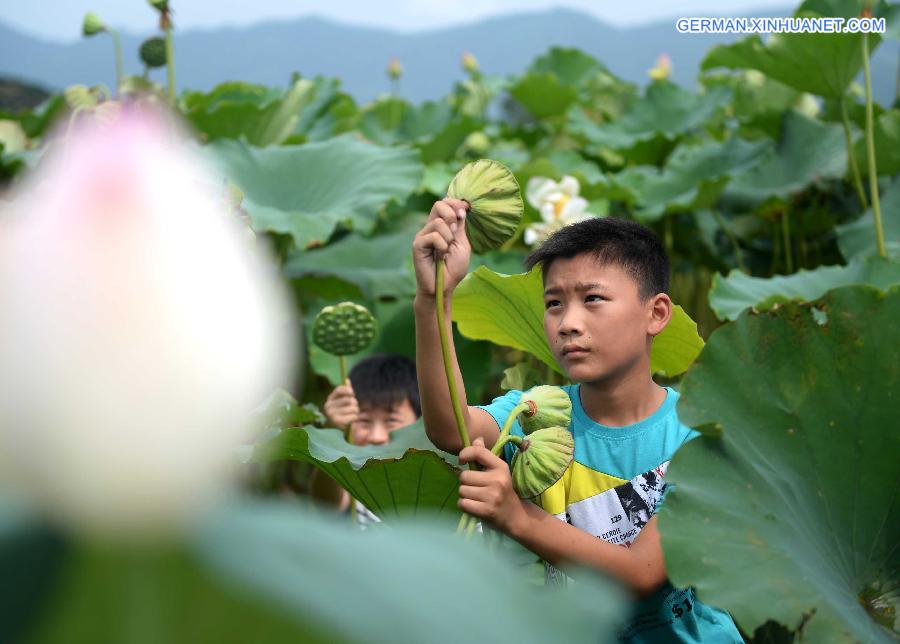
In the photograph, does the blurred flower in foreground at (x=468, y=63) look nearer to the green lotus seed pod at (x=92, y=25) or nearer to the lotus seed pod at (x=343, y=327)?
the green lotus seed pod at (x=92, y=25)

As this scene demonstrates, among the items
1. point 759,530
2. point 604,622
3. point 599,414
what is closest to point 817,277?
point 599,414

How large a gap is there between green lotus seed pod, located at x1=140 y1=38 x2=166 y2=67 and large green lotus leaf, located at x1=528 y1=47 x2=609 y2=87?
8.96 ft

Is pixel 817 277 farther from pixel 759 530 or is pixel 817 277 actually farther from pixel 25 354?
pixel 25 354

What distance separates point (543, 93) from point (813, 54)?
6.42ft

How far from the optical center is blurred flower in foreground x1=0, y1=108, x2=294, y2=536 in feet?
0.68

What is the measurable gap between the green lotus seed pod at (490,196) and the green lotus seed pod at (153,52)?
1.56 m

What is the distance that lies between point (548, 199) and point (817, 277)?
51cm

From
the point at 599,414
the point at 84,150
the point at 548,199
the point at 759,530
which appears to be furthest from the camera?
the point at 548,199

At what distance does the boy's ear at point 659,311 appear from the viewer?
39.5 inches

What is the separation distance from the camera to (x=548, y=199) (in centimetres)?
201

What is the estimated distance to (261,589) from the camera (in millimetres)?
217

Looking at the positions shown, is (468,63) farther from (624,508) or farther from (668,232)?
(624,508)

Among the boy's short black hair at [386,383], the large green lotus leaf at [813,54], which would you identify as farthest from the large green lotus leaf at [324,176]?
the large green lotus leaf at [813,54]

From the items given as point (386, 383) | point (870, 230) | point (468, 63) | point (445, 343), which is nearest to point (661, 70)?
point (468, 63)
